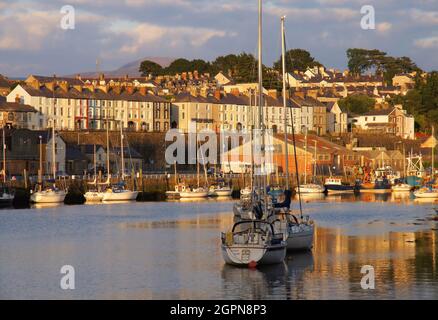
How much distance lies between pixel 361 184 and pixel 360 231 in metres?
61.9

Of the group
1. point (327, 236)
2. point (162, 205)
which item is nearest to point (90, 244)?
point (327, 236)

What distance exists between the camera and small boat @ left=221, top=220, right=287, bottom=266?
1524 inches

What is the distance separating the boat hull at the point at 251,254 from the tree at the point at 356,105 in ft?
472

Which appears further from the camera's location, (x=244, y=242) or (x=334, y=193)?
(x=334, y=193)

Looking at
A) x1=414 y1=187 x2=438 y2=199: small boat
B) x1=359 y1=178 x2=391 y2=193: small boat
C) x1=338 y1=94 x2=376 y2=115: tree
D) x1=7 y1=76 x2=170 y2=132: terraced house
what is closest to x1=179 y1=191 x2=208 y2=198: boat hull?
x1=414 y1=187 x2=438 y2=199: small boat

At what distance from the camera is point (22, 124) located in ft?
433

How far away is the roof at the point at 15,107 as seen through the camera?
13025 centimetres

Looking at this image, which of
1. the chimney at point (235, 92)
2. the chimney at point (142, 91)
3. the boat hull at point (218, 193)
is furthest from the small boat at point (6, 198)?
the chimney at point (235, 92)

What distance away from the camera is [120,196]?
91.8m

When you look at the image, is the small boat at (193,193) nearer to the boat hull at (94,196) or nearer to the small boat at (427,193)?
the boat hull at (94,196)

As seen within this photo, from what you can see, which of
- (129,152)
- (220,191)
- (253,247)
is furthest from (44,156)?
(253,247)
